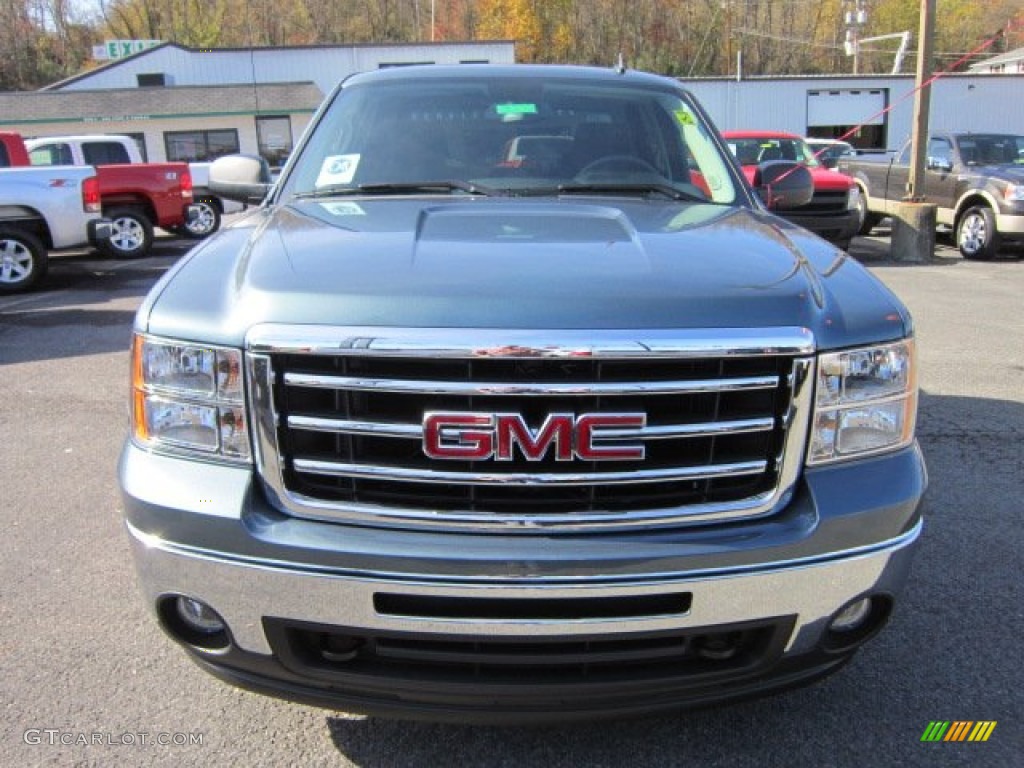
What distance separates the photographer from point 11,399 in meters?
5.92

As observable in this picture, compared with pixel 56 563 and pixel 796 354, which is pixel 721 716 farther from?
pixel 56 563

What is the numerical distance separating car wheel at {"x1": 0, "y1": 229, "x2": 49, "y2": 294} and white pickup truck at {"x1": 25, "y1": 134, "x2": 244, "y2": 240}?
13.5ft

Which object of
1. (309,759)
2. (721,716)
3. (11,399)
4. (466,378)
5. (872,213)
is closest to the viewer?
(466,378)

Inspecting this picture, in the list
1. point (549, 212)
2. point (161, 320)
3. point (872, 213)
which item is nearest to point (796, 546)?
point (549, 212)

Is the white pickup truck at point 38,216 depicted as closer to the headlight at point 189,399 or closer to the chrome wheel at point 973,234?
the headlight at point 189,399

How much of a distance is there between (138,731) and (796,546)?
6.07 ft

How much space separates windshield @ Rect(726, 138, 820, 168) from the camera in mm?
14258

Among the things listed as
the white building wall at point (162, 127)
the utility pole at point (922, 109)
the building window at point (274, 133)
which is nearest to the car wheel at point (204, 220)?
the utility pole at point (922, 109)

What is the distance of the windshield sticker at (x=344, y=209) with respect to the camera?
271 centimetres

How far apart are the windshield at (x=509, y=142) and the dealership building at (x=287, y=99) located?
28.2 m

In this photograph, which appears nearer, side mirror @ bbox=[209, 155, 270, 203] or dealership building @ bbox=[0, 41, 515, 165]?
side mirror @ bbox=[209, 155, 270, 203]

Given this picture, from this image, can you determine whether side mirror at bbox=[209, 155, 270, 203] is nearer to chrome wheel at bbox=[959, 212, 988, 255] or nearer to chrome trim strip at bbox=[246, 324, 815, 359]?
chrome trim strip at bbox=[246, 324, 815, 359]

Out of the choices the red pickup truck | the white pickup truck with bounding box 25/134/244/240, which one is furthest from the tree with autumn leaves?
the red pickup truck

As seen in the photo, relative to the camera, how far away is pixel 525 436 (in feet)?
6.15
